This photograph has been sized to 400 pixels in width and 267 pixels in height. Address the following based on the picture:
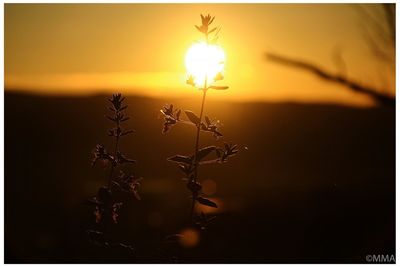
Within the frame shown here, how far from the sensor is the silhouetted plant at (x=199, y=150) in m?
2.37

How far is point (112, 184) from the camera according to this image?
2.49 meters

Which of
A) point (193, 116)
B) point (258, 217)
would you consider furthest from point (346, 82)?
point (258, 217)

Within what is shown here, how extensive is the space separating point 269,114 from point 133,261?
13867 millimetres

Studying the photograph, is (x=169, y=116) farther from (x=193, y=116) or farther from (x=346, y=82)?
(x=346, y=82)

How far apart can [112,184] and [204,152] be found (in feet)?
1.54

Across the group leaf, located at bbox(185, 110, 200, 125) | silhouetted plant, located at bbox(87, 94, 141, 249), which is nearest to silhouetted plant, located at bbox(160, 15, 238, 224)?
leaf, located at bbox(185, 110, 200, 125)

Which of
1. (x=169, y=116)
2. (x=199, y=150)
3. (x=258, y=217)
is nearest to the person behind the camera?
(x=199, y=150)

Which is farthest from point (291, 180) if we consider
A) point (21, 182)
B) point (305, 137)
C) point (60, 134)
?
point (305, 137)

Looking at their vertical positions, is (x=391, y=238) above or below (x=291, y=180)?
below

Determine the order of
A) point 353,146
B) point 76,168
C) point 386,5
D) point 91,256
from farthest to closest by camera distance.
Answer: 1. point 76,168
2. point 353,146
3. point 386,5
4. point 91,256

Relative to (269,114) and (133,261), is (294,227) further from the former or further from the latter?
(269,114)

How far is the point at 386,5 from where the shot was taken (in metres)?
3.57

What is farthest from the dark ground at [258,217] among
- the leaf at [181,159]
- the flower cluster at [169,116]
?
Result: the leaf at [181,159]

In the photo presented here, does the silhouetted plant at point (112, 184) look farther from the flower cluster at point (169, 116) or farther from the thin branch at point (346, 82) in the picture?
the thin branch at point (346, 82)
